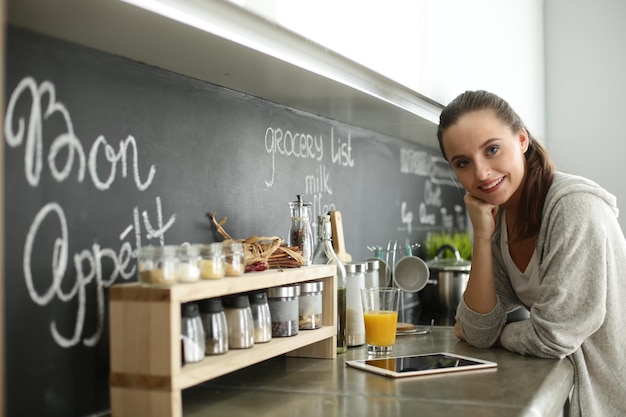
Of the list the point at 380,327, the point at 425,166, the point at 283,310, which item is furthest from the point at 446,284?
the point at 283,310

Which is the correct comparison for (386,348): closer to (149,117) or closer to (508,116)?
(508,116)

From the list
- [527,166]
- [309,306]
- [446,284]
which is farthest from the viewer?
[446,284]

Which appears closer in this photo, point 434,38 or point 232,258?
point 232,258

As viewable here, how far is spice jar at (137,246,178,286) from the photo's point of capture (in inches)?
40.6

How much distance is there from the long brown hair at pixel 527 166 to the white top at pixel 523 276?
0.26 ft

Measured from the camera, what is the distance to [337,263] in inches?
66.2

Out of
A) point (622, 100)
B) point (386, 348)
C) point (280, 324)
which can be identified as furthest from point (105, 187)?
point (622, 100)

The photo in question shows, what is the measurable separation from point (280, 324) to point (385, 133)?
51.7 inches

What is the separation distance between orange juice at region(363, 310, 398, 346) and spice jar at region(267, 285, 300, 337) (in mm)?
312

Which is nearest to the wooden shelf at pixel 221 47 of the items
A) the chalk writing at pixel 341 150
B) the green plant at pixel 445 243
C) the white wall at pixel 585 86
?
the chalk writing at pixel 341 150

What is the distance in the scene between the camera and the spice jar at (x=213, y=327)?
1.14 m

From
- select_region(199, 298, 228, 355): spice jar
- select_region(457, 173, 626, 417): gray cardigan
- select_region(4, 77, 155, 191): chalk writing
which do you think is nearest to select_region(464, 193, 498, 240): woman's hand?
select_region(457, 173, 626, 417): gray cardigan

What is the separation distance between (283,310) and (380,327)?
36 cm

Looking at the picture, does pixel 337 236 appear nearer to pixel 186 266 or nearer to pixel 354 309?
pixel 354 309
